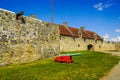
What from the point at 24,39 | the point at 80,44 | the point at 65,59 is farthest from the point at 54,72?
the point at 80,44

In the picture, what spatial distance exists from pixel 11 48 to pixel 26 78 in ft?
22.9

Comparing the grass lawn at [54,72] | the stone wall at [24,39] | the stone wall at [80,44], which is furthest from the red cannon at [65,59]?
the stone wall at [80,44]

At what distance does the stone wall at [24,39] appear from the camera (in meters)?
15.4

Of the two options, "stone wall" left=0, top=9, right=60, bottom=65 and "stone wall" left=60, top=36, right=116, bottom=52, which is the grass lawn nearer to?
"stone wall" left=0, top=9, right=60, bottom=65

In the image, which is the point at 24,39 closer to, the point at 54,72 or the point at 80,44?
the point at 54,72

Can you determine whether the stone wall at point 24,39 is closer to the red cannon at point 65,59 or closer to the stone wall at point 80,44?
the red cannon at point 65,59

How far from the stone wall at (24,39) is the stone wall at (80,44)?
13275 millimetres

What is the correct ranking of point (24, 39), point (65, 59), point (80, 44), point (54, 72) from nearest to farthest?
point (54, 72) → point (65, 59) → point (24, 39) → point (80, 44)

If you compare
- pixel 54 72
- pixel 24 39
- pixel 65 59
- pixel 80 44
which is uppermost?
pixel 80 44

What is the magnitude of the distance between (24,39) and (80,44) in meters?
26.8

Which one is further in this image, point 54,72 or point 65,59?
point 65,59

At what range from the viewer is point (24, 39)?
57.8ft

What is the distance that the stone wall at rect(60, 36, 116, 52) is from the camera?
120 ft

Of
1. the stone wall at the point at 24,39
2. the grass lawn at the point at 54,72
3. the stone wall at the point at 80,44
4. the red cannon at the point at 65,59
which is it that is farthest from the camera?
the stone wall at the point at 80,44
